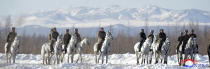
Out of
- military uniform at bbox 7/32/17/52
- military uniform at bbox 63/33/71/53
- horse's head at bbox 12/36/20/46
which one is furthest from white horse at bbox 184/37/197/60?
military uniform at bbox 7/32/17/52

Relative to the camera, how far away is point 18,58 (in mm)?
39094

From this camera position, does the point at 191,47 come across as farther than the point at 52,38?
No

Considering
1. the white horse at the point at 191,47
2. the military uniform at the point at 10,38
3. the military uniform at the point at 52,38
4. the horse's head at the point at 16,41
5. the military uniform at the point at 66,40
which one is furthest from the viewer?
the military uniform at the point at 10,38

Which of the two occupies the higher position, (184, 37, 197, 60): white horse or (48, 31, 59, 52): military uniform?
(48, 31, 59, 52): military uniform

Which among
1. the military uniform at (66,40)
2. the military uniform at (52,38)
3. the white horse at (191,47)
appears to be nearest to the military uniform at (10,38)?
the military uniform at (52,38)

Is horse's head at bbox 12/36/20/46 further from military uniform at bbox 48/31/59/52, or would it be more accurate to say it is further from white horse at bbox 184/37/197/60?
white horse at bbox 184/37/197/60

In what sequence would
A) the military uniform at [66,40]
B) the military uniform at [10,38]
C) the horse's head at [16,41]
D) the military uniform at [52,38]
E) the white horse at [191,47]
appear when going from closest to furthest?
the white horse at [191,47] < the military uniform at [52,38] < the horse's head at [16,41] < the military uniform at [66,40] < the military uniform at [10,38]

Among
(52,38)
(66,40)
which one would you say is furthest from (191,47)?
(52,38)

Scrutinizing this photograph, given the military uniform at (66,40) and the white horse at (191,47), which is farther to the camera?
the military uniform at (66,40)

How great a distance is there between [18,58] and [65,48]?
15.5 m

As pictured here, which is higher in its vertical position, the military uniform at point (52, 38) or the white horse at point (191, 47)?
the military uniform at point (52, 38)

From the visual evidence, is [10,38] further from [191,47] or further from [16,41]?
[191,47]

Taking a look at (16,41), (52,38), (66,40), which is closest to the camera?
(52,38)

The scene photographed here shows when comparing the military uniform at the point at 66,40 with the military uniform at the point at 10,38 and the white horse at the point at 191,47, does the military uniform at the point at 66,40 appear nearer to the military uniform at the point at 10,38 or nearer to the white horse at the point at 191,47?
the military uniform at the point at 10,38
